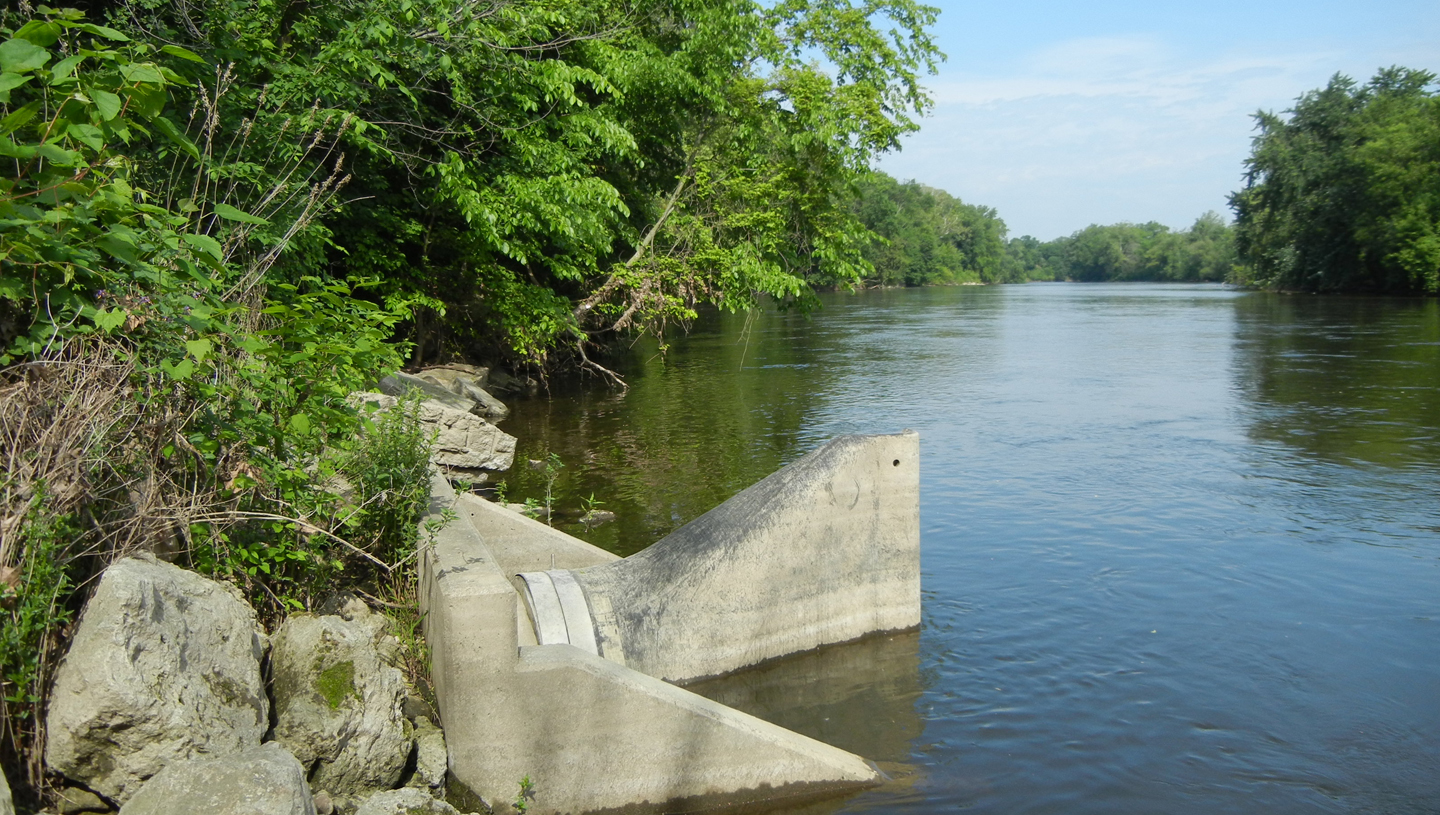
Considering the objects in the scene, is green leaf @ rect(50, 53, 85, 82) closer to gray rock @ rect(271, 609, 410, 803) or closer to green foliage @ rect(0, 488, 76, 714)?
green foliage @ rect(0, 488, 76, 714)

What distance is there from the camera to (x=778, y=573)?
758 centimetres

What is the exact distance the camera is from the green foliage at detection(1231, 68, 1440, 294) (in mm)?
56188

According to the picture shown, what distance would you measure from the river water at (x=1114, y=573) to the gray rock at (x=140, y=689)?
3202 mm

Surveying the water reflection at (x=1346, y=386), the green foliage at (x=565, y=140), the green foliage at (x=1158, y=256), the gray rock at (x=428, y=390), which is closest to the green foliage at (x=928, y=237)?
the green foliage at (x=1158, y=256)

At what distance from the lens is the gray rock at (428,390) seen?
1235 cm

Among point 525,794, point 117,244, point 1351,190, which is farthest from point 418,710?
point 1351,190

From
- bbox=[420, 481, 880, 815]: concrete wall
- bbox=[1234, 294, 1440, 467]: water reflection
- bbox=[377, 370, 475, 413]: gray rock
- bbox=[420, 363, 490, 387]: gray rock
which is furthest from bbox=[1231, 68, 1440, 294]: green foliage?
bbox=[420, 481, 880, 815]: concrete wall

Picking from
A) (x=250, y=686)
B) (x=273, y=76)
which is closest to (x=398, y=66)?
(x=273, y=76)

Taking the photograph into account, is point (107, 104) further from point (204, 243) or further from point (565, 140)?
point (565, 140)

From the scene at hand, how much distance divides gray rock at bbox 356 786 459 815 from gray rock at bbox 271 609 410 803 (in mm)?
252

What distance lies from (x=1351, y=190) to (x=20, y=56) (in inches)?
2802

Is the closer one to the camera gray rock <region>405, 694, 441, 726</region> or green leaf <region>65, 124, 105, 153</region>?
green leaf <region>65, 124, 105, 153</region>

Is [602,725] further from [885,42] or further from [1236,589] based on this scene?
[885,42]

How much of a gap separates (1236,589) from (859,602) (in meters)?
3.81
